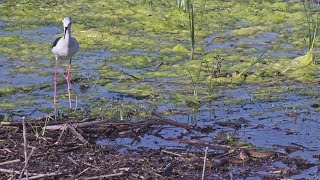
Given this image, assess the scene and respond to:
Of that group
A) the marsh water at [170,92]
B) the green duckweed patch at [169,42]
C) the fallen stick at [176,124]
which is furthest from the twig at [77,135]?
the green duckweed patch at [169,42]

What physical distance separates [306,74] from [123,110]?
8.81ft

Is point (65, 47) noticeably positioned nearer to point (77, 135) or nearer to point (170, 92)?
point (170, 92)

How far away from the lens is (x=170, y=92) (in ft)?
28.3

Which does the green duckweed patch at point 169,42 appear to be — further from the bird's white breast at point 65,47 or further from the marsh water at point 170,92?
the bird's white breast at point 65,47

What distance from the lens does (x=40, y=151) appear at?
6.27 metres

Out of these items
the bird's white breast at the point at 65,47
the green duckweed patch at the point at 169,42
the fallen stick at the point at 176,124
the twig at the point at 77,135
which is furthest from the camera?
the green duckweed patch at the point at 169,42

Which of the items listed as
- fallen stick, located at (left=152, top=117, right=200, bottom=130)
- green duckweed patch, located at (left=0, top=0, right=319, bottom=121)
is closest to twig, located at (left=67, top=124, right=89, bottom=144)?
fallen stick, located at (left=152, top=117, right=200, bottom=130)

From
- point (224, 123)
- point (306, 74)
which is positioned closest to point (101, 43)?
point (306, 74)

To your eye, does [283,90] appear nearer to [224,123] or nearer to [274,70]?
[274,70]

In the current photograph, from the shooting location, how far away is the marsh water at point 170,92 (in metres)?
7.20

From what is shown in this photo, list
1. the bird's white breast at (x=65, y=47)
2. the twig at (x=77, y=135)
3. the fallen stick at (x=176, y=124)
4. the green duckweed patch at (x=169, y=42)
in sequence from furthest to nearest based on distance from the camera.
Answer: the green duckweed patch at (x=169, y=42)
the bird's white breast at (x=65, y=47)
the fallen stick at (x=176, y=124)
the twig at (x=77, y=135)

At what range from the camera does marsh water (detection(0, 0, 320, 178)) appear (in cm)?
720

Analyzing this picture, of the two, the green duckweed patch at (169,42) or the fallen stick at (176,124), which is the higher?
the green duckweed patch at (169,42)

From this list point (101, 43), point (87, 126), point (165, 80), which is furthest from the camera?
point (101, 43)
